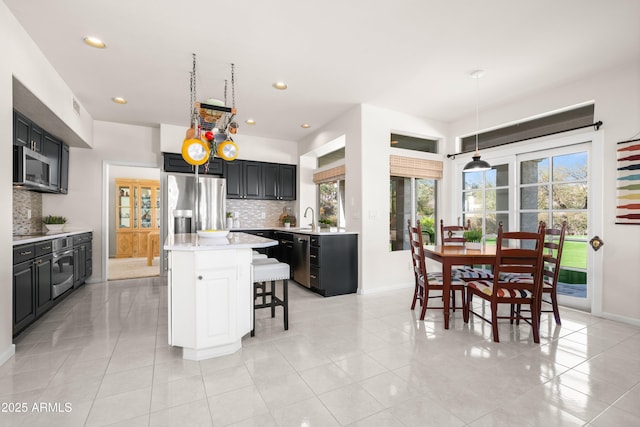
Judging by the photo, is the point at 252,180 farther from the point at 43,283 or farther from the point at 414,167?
the point at 43,283

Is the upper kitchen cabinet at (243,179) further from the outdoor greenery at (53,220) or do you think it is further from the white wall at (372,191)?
the outdoor greenery at (53,220)

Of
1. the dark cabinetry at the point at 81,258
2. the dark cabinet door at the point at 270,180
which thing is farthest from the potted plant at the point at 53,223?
the dark cabinet door at the point at 270,180

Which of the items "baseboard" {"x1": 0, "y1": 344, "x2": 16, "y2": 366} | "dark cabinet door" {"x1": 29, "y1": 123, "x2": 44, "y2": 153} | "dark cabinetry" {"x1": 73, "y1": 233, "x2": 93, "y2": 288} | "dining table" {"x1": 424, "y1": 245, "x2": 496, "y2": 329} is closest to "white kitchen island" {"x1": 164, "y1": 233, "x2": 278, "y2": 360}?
"baseboard" {"x1": 0, "y1": 344, "x2": 16, "y2": 366}

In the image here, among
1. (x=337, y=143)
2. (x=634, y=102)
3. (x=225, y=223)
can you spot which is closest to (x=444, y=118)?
(x=337, y=143)

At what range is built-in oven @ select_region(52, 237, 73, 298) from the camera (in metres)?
3.48

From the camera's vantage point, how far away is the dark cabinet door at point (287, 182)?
6137mm

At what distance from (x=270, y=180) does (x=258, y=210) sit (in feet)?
2.20

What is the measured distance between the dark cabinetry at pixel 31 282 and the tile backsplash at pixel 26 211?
3.82 feet

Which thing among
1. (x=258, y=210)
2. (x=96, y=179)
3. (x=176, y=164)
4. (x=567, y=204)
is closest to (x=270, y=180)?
(x=258, y=210)

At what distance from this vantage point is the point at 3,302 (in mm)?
2260

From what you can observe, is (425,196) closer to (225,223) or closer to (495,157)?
(495,157)

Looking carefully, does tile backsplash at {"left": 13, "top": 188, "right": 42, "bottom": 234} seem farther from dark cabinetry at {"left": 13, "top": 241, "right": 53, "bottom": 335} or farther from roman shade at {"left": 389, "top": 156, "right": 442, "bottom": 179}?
roman shade at {"left": 389, "top": 156, "right": 442, "bottom": 179}

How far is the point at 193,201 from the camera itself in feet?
17.0

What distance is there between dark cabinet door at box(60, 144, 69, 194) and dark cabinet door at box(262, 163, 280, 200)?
311cm
